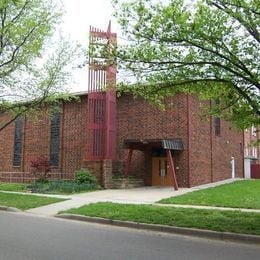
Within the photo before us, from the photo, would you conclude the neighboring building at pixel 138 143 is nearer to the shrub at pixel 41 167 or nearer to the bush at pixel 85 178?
the bush at pixel 85 178

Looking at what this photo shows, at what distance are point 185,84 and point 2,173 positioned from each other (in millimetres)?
27982

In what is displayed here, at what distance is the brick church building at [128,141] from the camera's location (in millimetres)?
27703

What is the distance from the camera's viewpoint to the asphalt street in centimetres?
816

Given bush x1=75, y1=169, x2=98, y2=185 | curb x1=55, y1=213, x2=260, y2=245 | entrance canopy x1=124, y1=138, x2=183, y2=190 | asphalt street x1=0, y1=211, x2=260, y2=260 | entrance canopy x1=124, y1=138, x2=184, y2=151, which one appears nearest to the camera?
asphalt street x1=0, y1=211, x2=260, y2=260

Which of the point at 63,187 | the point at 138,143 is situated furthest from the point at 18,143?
the point at 63,187

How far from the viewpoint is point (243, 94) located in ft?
37.9

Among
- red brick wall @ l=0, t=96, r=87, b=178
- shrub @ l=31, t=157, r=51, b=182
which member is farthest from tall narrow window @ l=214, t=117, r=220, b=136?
shrub @ l=31, t=157, r=51, b=182

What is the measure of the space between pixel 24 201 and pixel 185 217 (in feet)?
28.4

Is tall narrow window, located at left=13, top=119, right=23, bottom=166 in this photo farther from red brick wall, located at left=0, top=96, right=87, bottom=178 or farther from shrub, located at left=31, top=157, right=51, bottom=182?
shrub, located at left=31, top=157, right=51, bottom=182

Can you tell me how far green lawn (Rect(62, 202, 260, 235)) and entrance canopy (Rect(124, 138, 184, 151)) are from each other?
10.9 metres

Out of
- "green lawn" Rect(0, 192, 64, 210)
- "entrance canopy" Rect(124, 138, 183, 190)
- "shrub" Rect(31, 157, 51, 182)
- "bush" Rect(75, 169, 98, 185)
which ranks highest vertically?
"entrance canopy" Rect(124, 138, 183, 190)

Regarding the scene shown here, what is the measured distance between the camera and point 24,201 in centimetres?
1859

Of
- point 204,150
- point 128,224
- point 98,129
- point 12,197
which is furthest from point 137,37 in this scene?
point 204,150

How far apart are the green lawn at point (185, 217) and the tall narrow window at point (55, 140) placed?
18.0 meters
